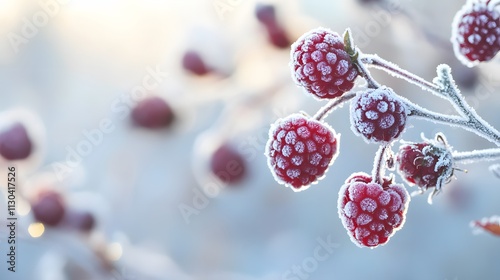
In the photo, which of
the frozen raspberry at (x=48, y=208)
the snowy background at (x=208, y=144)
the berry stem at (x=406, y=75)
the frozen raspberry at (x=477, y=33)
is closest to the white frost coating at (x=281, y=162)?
the berry stem at (x=406, y=75)

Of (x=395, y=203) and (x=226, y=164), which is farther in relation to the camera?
(x=226, y=164)

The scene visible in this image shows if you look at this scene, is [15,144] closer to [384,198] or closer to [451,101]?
[384,198]

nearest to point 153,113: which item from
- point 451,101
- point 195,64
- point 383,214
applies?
point 195,64

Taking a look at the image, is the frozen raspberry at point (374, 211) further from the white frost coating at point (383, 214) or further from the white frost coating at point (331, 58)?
the white frost coating at point (331, 58)

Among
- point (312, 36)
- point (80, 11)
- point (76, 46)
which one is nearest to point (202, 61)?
point (312, 36)

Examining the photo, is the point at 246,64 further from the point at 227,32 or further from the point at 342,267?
the point at 342,267

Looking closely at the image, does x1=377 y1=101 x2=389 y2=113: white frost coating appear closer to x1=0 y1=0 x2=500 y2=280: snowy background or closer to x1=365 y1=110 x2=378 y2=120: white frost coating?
x1=365 y1=110 x2=378 y2=120: white frost coating
